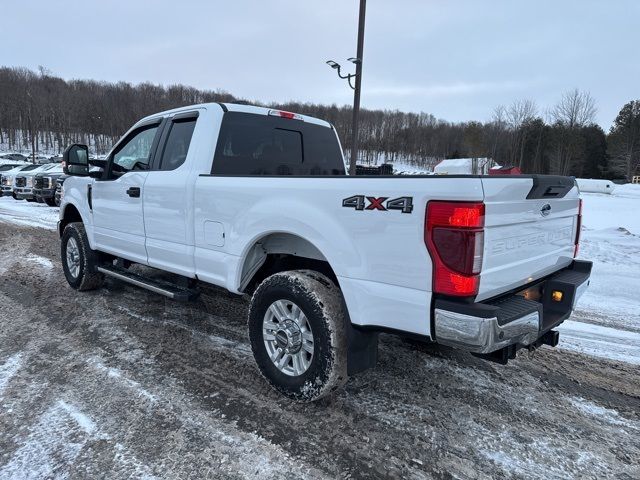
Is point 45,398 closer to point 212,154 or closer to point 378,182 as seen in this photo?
point 212,154

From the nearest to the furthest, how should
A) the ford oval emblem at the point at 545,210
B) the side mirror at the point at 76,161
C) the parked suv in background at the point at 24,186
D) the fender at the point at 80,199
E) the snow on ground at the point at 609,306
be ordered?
→ the ford oval emblem at the point at 545,210 → the snow on ground at the point at 609,306 → the side mirror at the point at 76,161 → the fender at the point at 80,199 → the parked suv in background at the point at 24,186

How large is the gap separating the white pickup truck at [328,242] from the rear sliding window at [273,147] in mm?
15

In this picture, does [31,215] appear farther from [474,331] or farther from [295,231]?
[474,331]

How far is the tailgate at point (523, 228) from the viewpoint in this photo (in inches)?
93.0

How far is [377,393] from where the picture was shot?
3273mm

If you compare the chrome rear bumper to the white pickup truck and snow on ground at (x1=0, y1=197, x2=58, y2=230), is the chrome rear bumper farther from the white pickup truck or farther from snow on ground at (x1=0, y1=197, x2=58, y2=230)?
snow on ground at (x1=0, y1=197, x2=58, y2=230)

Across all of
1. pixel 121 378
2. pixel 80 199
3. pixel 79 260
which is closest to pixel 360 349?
pixel 121 378

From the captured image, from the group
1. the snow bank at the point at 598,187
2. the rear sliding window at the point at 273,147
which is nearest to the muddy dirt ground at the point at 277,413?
the rear sliding window at the point at 273,147

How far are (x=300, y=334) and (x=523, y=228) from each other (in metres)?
1.60

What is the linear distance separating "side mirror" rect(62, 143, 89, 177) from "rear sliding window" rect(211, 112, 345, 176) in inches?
87.8

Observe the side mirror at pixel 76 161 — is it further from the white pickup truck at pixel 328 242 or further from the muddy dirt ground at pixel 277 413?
the muddy dirt ground at pixel 277 413

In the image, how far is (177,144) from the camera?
4.20 m

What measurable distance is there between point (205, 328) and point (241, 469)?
2.24 metres

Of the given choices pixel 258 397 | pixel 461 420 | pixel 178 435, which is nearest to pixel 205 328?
pixel 258 397
